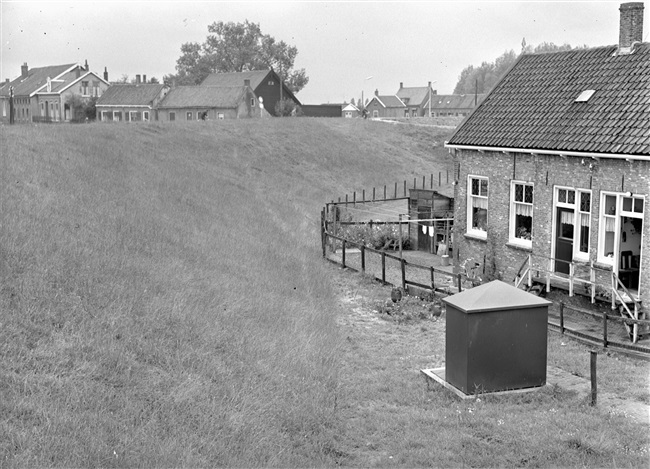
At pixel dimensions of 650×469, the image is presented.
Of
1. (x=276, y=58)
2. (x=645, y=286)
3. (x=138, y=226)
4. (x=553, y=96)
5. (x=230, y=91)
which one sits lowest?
(x=645, y=286)

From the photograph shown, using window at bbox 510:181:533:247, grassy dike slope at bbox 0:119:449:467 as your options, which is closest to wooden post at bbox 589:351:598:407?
grassy dike slope at bbox 0:119:449:467

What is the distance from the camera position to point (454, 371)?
12539 millimetres

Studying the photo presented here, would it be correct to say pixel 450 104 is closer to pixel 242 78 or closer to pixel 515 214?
pixel 242 78

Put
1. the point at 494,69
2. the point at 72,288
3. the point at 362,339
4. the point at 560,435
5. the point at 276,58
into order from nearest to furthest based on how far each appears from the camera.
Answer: the point at 560,435, the point at 72,288, the point at 362,339, the point at 276,58, the point at 494,69

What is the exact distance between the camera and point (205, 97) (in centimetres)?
7988

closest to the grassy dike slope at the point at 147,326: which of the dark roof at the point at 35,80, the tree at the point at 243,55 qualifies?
the dark roof at the point at 35,80

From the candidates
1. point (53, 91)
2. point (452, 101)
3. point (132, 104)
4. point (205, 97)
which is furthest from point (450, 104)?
point (53, 91)

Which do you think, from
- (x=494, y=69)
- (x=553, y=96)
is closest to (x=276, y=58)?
(x=494, y=69)

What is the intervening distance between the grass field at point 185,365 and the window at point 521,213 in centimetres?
587

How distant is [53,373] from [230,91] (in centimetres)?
7265

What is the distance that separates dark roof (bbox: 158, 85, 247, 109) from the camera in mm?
77938

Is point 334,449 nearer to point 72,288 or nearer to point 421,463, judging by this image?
point 421,463

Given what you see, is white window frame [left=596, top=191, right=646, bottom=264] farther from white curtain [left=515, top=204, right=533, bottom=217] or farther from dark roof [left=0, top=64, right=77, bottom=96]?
dark roof [left=0, top=64, right=77, bottom=96]

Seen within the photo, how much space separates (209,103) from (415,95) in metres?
67.1
